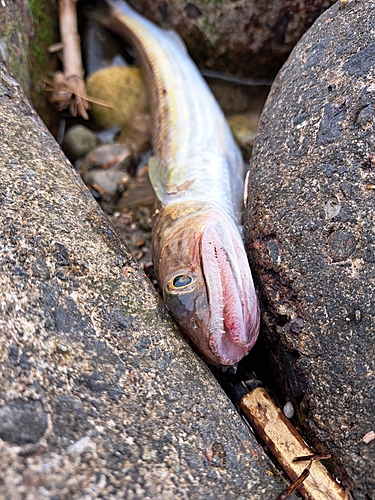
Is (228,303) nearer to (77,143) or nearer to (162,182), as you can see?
(162,182)

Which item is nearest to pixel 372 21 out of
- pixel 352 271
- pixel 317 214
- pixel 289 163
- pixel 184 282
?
pixel 289 163

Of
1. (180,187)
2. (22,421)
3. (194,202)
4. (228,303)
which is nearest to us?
(22,421)

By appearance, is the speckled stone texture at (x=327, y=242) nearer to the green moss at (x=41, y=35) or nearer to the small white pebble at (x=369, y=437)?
the small white pebble at (x=369, y=437)

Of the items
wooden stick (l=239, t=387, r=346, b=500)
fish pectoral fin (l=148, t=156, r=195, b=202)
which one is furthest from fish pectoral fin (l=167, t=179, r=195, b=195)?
wooden stick (l=239, t=387, r=346, b=500)

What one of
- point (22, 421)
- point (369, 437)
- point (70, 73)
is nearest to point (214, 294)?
point (369, 437)

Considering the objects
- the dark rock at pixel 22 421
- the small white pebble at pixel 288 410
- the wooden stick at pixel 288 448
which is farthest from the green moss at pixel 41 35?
the small white pebble at pixel 288 410

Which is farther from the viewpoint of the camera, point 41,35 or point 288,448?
point 41,35
